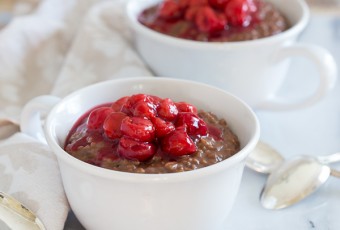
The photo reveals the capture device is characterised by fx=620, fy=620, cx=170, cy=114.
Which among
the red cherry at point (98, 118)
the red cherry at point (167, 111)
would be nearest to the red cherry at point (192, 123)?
the red cherry at point (167, 111)

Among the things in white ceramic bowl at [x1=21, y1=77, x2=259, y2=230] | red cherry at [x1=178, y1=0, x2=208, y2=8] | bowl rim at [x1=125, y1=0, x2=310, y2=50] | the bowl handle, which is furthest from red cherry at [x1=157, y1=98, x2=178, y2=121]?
red cherry at [x1=178, y1=0, x2=208, y2=8]

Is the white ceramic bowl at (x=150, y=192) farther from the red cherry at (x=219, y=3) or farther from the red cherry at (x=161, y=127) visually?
the red cherry at (x=219, y=3)

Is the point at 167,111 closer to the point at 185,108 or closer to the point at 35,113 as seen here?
the point at 185,108

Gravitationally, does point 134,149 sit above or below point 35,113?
above

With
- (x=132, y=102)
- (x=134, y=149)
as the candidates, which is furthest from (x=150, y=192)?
(x=132, y=102)

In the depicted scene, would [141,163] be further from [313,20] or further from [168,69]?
[313,20]

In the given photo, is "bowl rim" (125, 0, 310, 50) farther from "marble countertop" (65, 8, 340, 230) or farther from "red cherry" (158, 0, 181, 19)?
"marble countertop" (65, 8, 340, 230)

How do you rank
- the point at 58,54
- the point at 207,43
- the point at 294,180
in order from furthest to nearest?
the point at 58,54
the point at 207,43
the point at 294,180
